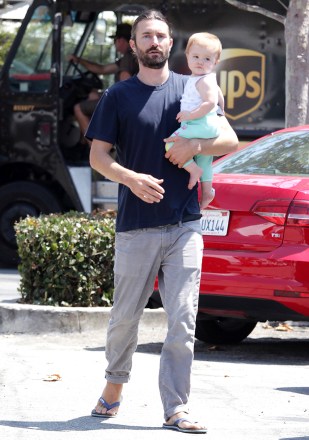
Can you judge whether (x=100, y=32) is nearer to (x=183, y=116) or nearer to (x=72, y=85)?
(x=72, y=85)

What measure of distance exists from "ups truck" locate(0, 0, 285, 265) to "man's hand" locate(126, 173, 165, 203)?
7760mm

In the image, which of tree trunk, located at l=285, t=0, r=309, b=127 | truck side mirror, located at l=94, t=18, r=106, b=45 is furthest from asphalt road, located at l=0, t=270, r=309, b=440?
truck side mirror, located at l=94, t=18, r=106, b=45

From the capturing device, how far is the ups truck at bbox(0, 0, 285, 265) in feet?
43.4

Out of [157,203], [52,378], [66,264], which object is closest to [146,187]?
[157,203]

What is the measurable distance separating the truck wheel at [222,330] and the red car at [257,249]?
0.76 meters

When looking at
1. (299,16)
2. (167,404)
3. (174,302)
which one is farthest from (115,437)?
(299,16)

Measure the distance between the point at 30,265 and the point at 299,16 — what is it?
3459 mm

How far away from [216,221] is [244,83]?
565 centimetres

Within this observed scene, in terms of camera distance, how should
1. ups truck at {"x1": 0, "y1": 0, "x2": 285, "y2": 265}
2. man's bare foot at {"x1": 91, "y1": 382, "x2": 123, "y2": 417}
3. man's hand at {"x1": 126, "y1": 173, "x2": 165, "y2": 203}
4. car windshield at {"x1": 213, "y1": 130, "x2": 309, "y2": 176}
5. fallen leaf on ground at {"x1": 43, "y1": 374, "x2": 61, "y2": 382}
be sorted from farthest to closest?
ups truck at {"x1": 0, "y1": 0, "x2": 285, "y2": 265} → car windshield at {"x1": 213, "y1": 130, "x2": 309, "y2": 176} → fallen leaf on ground at {"x1": 43, "y1": 374, "x2": 61, "y2": 382} → man's bare foot at {"x1": 91, "y1": 382, "x2": 123, "y2": 417} → man's hand at {"x1": 126, "y1": 173, "x2": 165, "y2": 203}

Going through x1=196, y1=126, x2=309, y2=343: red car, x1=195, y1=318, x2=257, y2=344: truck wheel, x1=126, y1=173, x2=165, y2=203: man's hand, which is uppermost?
x1=126, y1=173, x2=165, y2=203: man's hand

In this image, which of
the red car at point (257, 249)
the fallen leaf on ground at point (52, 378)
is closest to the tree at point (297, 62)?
the red car at point (257, 249)

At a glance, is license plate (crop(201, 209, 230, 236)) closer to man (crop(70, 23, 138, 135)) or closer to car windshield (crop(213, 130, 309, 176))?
car windshield (crop(213, 130, 309, 176))

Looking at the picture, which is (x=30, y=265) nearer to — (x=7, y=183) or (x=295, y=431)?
(x=295, y=431)

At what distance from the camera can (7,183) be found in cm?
1405
